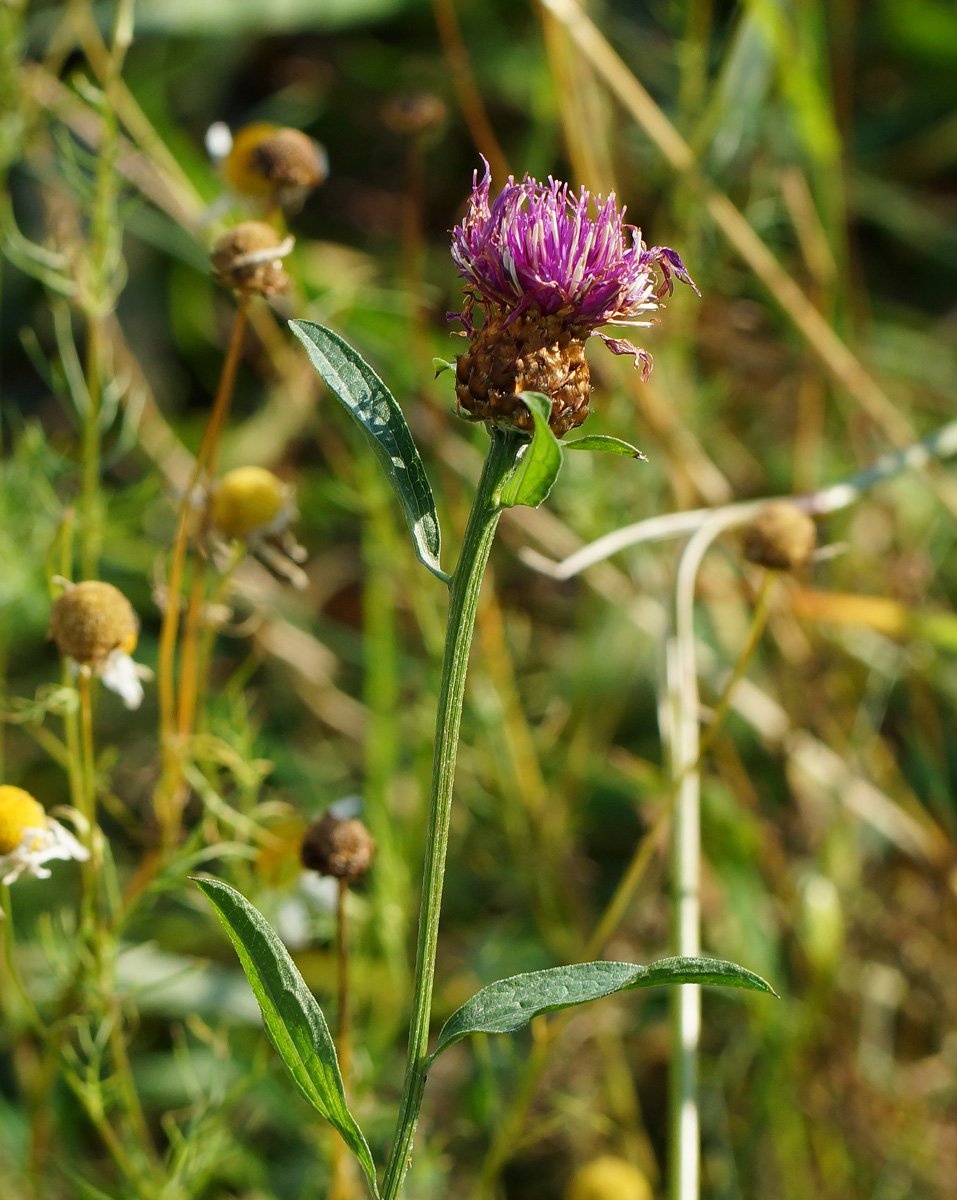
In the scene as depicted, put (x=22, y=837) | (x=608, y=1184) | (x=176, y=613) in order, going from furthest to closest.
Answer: (x=608, y=1184) < (x=176, y=613) < (x=22, y=837)

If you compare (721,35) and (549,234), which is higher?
(721,35)

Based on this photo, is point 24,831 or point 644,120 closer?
point 24,831

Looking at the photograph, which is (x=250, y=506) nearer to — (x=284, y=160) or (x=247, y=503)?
(x=247, y=503)

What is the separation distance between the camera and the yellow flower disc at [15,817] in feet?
2.59

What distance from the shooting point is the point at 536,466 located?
1.92ft

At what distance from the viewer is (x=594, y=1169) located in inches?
49.6

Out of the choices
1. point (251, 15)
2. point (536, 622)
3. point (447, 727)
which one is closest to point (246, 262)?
point (447, 727)

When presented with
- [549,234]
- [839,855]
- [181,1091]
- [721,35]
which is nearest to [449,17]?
[721,35]

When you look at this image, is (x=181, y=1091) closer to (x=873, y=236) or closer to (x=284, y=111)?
(x=284, y=111)

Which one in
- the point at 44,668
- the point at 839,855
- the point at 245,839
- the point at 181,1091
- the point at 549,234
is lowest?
the point at 181,1091

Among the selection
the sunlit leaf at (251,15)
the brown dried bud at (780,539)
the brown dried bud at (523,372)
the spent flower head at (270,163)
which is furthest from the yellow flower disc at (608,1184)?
the sunlit leaf at (251,15)

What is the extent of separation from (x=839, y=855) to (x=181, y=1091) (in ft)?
3.03

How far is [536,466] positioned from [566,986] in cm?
27

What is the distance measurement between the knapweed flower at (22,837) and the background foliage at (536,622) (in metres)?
0.19
